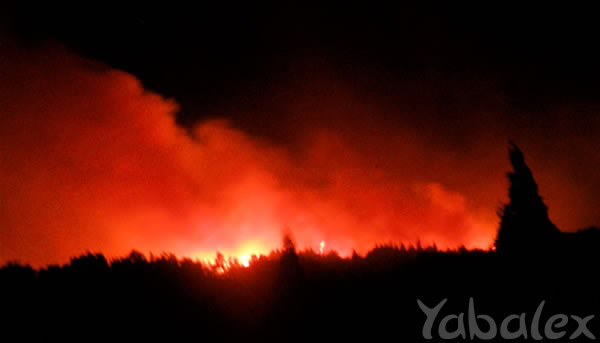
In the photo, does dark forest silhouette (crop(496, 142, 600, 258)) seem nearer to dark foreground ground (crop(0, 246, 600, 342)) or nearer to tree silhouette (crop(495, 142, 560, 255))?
tree silhouette (crop(495, 142, 560, 255))

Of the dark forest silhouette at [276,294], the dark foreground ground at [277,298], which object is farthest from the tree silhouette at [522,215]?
the dark foreground ground at [277,298]

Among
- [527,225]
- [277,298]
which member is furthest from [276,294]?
[527,225]

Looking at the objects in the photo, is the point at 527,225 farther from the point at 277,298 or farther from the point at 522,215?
the point at 277,298

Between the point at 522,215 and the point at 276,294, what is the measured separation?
22.4 feet

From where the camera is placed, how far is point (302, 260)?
20.4ft

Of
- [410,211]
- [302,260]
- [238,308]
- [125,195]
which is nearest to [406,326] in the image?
[302,260]

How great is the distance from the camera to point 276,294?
17.0 feet

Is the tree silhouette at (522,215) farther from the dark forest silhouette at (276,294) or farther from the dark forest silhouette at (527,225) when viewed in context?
the dark forest silhouette at (276,294)

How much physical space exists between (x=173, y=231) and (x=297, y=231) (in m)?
6.01

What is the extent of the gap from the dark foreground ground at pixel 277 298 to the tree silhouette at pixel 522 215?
2407 millimetres

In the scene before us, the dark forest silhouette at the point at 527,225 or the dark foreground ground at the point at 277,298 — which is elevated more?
the dark forest silhouette at the point at 527,225

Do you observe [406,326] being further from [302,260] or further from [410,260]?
[302,260]

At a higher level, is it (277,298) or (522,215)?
(522,215)

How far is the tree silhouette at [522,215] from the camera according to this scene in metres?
8.65
